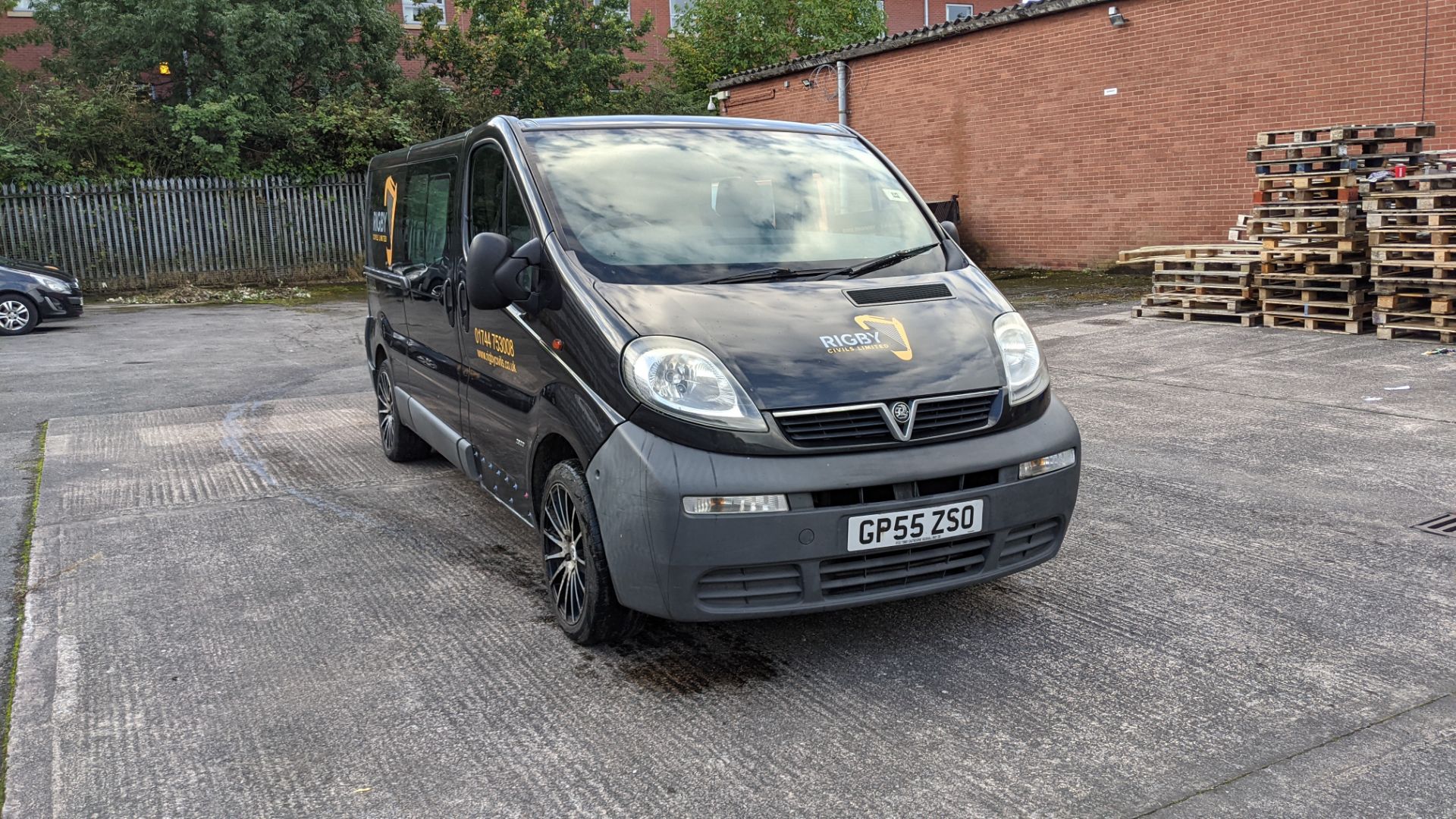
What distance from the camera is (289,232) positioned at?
22578mm

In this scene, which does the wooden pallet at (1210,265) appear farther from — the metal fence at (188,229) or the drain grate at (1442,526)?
the metal fence at (188,229)

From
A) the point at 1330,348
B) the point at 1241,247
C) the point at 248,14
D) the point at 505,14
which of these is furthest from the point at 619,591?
the point at 505,14

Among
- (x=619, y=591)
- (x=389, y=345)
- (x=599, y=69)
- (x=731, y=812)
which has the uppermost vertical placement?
(x=599, y=69)

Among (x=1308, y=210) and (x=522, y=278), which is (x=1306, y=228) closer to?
(x=1308, y=210)

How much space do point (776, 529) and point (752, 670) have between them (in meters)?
0.63

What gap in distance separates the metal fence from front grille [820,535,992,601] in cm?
2031

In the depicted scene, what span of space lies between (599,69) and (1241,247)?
2017cm

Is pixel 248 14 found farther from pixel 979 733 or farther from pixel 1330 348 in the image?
pixel 979 733

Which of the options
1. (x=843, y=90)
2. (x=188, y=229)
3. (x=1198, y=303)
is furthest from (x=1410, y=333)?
(x=188, y=229)

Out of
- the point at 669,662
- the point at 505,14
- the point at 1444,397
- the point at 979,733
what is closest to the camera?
the point at 979,733

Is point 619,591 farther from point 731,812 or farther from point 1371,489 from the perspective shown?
point 1371,489

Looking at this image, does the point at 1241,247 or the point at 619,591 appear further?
the point at 1241,247

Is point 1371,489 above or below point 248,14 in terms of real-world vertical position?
below

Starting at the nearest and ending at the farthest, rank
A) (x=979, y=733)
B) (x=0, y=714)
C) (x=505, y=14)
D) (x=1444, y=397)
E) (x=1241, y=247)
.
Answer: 1. (x=979, y=733)
2. (x=0, y=714)
3. (x=1444, y=397)
4. (x=1241, y=247)
5. (x=505, y=14)
